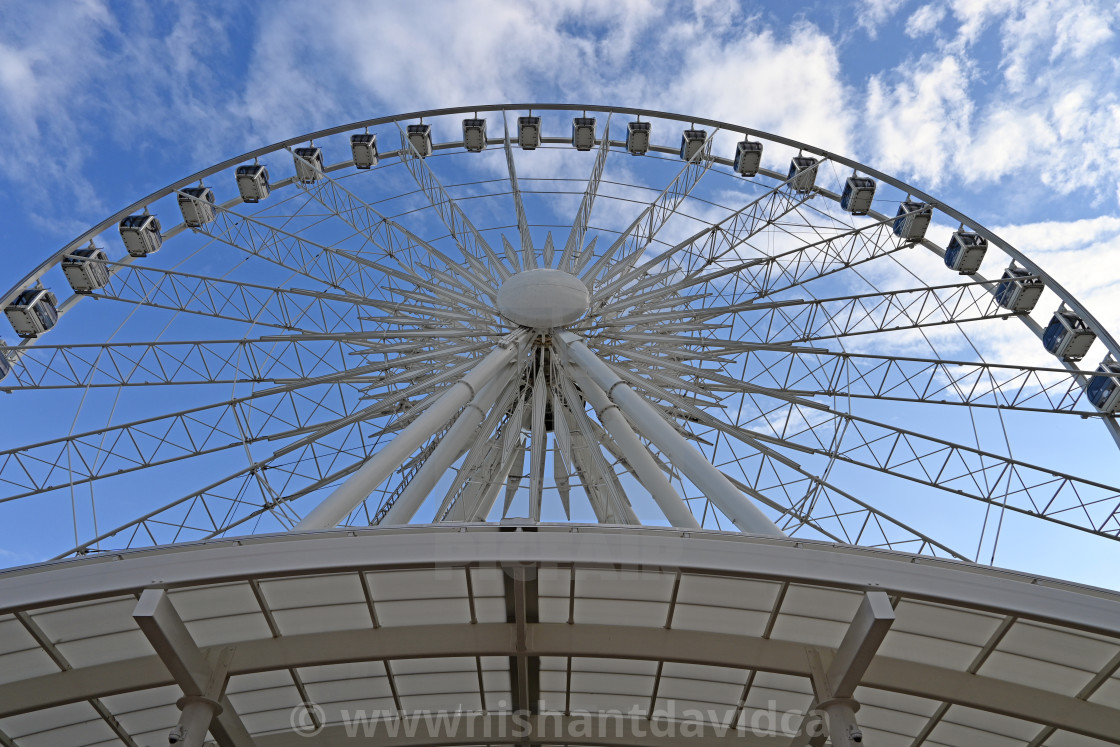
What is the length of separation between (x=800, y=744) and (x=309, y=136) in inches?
934

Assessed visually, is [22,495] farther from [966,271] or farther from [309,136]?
[966,271]

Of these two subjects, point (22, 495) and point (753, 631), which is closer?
point (753, 631)

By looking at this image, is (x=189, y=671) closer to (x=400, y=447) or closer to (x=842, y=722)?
(x=400, y=447)

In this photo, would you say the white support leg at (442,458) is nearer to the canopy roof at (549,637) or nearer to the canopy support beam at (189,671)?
the canopy roof at (549,637)

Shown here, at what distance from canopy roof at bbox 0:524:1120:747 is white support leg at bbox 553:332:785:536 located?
235cm

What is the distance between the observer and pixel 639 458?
17.9m

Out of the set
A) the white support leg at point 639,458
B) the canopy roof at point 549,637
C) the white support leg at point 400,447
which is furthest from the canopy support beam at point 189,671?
the white support leg at point 639,458

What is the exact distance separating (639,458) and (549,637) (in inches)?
227

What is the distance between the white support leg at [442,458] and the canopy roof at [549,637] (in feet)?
11.6

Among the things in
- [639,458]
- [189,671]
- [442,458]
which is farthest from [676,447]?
[189,671]

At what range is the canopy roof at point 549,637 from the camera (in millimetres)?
10500

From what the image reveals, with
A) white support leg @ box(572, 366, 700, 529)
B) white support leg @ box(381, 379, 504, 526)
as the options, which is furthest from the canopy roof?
white support leg @ box(381, 379, 504, 526)

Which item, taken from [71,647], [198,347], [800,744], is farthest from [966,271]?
[71,647]

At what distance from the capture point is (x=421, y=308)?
23.0 metres
